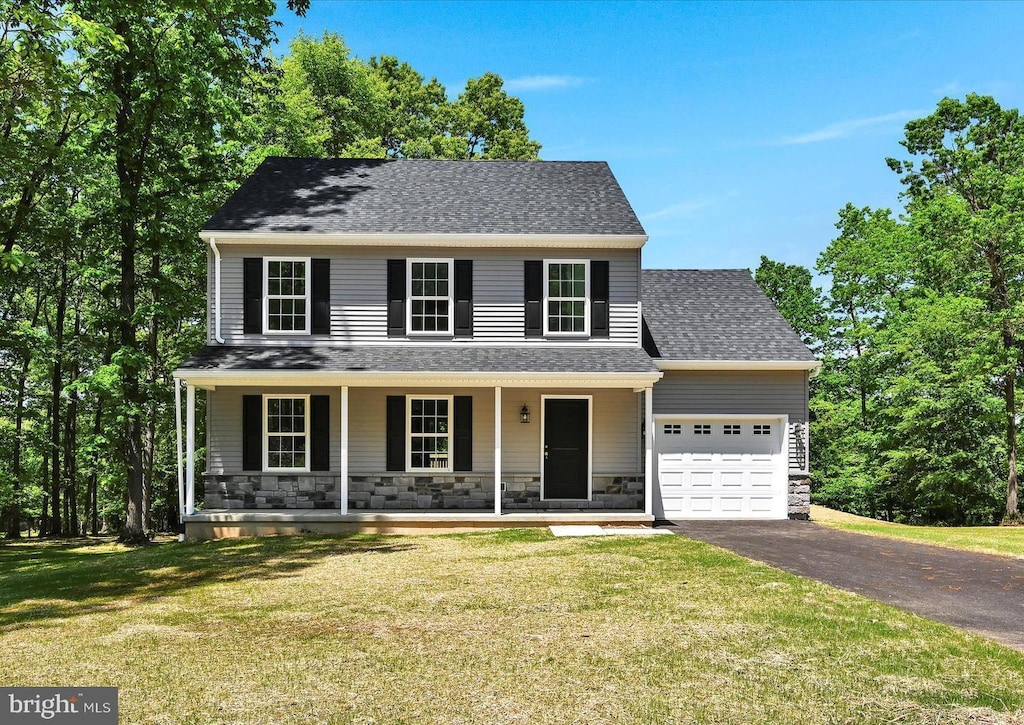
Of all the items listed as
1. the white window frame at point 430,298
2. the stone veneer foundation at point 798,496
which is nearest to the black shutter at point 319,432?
the white window frame at point 430,298

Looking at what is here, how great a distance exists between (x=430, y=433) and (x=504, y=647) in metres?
9.52

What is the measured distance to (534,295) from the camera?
53.5ft

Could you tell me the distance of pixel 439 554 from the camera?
1198 cm

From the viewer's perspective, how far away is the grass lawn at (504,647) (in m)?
5.17

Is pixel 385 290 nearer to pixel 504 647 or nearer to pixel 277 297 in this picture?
pixel 277 297

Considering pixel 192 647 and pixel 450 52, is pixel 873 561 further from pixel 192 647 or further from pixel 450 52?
pixel 450 52

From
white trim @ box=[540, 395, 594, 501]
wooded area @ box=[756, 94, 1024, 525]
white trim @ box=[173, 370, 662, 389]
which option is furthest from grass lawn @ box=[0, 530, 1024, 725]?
wooded area @ box=[756, 94, 1024, 525]

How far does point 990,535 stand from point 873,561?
21.2 ft

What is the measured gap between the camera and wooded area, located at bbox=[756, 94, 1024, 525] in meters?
21.8

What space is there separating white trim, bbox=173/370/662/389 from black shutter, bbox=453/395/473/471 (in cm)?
98

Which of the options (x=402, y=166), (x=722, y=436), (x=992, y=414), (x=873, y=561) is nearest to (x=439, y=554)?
(x=873, y=561)

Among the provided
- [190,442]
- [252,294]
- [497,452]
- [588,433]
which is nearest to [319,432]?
[190,442]

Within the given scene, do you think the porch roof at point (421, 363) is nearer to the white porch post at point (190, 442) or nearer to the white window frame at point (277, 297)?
the white window frame at point (277, 297)

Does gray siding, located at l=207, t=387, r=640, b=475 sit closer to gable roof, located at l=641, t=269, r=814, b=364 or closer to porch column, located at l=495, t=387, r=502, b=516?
porch column, located at l=495, t=387, r=502, b=516
